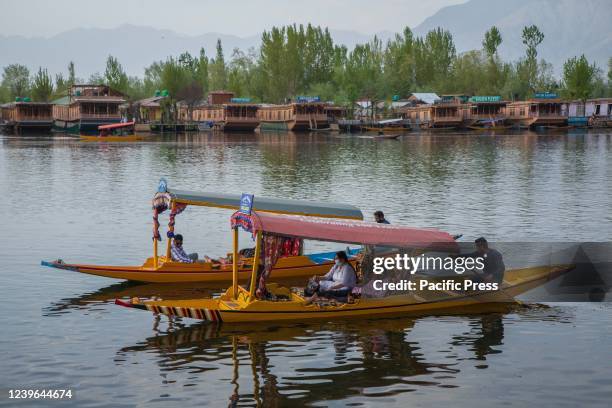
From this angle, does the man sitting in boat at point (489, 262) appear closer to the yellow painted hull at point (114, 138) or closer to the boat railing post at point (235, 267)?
the boat railing post at point (235, 267)

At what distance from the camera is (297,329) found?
17500 mm

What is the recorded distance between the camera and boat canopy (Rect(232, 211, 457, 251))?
1691 cm

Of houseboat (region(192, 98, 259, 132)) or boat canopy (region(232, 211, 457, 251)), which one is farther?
houseboat (region(192, 98, 259, 132))

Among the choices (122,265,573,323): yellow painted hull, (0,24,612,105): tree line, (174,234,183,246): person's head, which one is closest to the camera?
(122,265,573,323): yellow painted hull

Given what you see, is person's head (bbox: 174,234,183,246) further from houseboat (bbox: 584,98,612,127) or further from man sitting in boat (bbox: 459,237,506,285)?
houseboat (bbox: 584,98,612,127)

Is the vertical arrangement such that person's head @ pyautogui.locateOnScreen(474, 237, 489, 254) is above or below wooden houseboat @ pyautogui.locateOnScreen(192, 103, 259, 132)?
below

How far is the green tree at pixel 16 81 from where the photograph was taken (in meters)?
166

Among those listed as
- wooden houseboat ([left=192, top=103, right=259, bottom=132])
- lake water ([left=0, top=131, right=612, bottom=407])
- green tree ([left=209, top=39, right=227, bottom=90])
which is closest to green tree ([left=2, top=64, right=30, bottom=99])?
green tree ([left=209, top=39, right=227, bottom=90])

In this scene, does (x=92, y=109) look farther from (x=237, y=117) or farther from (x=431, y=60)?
(x=431, y=60)

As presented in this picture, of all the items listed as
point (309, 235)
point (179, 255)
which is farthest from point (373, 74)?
point (309, 235)

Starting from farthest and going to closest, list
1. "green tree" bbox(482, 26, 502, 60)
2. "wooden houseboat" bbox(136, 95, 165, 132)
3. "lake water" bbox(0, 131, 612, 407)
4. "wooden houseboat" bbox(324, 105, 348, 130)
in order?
"green tree" bbox(482, 26, 502, 60) < "wooden houseboat" bbox(324, 105, 348, 130) < "wooden houseboat" bbox(136, 95, 165, 132) < "lake water" bbox(0, 131, 612, 407)

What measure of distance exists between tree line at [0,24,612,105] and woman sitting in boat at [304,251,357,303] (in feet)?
389

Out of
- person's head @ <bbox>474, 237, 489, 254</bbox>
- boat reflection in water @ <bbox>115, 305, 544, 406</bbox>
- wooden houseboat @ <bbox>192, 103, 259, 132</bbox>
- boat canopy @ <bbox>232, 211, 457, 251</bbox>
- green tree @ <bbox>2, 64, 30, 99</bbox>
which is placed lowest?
boat reflection in water @ <bbox>115, 305, 544, 406</bbox>

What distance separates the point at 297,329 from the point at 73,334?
202 inches
